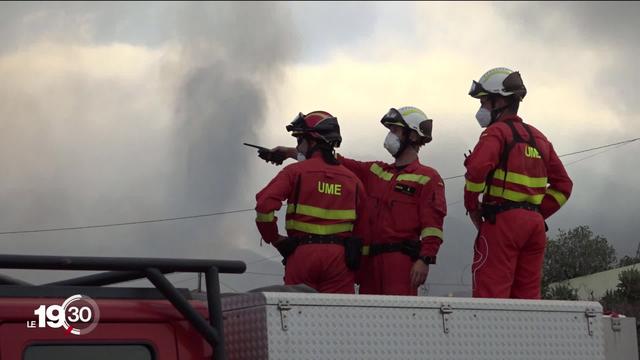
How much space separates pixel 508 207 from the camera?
6996mm

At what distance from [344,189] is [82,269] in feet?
10.4

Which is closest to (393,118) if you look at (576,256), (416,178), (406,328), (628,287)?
(416,178)

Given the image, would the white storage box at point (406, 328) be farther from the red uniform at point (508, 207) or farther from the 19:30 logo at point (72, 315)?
the red uniform at point (508, 207)

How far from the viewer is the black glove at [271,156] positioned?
322 inches

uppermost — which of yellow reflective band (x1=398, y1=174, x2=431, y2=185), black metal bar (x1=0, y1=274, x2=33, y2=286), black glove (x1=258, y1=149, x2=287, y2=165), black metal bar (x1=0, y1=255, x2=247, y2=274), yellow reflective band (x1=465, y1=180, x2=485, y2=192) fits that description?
black glove (x1=258, y1=149, x2=287, y2=165)

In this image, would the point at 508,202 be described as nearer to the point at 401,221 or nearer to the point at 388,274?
the point at 401,221

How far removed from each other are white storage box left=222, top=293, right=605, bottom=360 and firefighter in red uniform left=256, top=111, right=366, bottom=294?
1813mm

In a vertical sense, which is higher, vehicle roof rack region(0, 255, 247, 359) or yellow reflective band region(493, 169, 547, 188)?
yellow reflective band region(493, 169, 547, 188)

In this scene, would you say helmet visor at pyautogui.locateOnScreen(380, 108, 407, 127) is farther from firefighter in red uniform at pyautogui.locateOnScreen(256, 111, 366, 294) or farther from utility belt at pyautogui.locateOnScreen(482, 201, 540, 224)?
utility belt at pyautogui.locateOnScreen(482, 201, 540, 224)

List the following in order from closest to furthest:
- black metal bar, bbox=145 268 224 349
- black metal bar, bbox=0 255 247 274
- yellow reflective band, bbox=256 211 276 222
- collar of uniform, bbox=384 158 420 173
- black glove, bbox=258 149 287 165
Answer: black metal bar, bbox=0 255 247 274, black metal bar, bbox=145 268 224 349, yellow reflective band, bbox=256 211 276 222, collar of uniform, bbox=384 158 420 173, black glove, bbox=258 149 287 165

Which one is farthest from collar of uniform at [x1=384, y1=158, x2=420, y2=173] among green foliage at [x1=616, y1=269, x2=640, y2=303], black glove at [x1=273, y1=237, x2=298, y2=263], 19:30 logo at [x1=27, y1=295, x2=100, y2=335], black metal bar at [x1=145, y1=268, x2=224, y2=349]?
green foliage at [x1=616, y1=269, x2=640, y2=303]

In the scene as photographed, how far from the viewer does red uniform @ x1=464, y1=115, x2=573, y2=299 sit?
685 cm

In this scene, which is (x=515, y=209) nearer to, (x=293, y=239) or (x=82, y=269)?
(x=293, y=239)

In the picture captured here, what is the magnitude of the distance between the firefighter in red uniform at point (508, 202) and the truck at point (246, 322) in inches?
45.7
